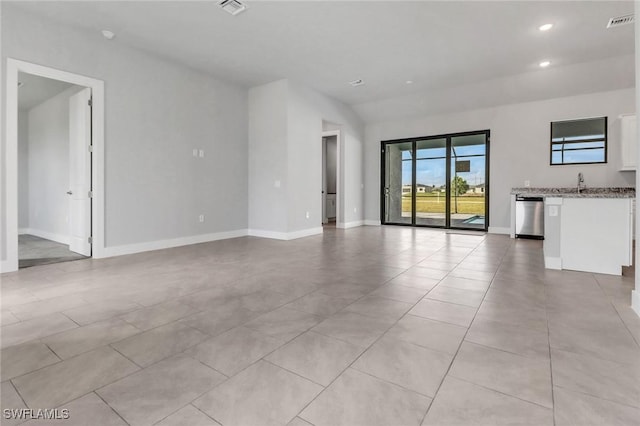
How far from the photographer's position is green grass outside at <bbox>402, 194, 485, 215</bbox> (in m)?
7.42

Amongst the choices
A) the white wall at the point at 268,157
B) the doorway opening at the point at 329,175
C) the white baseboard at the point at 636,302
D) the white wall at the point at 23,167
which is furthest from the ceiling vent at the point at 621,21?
the white wall at the point at 23,167

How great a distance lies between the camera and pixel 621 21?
402cm

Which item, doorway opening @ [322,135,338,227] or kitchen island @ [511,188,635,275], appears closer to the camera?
kitchen island @ [511,188,635,275]

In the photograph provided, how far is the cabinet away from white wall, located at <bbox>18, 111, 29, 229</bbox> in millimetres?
11806

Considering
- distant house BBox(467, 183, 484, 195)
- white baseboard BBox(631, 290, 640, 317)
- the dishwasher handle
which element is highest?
distant house BBox(467, 183, 484, 195)

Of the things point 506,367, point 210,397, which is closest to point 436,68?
point 506,367

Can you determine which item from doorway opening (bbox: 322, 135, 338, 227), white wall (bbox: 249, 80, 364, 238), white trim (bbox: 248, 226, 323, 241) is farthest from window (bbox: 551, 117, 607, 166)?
doorway opening (bbox: 322, 135, 338, 227)

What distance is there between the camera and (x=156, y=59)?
500cm

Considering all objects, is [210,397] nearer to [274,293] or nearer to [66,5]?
[274,293]

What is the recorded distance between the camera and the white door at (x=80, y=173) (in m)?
4.46

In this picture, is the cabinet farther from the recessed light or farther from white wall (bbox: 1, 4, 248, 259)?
the recessed light

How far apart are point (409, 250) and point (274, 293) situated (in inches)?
111

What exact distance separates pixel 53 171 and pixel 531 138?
9.62 meters

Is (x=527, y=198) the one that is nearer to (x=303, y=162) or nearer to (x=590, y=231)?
(x=590, y=231)
